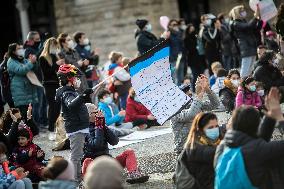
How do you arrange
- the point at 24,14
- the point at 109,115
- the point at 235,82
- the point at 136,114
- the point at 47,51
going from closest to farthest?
the point at 235,82 → the point at 47,51 → the point at 109,115 → the point at 136,114 → the point at 24,14

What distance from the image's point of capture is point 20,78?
13.4 m

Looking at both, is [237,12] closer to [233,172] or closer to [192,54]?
[192,54]

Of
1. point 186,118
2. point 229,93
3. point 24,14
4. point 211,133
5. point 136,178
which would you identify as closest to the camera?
point 211,133

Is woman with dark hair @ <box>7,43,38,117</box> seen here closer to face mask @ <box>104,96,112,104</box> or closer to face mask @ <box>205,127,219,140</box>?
face mask @ <box>104,96,112,104</box>

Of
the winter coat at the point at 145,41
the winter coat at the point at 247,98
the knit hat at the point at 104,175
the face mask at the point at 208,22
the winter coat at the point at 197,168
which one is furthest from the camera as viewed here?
the face mask at the point at 208,22

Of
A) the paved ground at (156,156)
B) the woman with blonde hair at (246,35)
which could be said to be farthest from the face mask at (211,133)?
the woman with blonde hair at (246,35)

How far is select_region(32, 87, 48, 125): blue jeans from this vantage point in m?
14.0

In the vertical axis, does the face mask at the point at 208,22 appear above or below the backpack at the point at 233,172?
above

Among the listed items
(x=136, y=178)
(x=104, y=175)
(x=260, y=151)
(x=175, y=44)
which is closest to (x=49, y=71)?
A: (x=175, y=44)

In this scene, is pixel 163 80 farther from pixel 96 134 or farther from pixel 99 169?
pixel 99 169

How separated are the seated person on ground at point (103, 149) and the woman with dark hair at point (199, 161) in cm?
171

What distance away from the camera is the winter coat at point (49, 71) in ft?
42.8

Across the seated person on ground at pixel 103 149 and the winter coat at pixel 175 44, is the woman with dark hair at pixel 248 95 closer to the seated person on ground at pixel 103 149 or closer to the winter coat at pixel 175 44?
the seated person on ground at pixel 103 149

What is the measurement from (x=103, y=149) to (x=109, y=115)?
396cm
